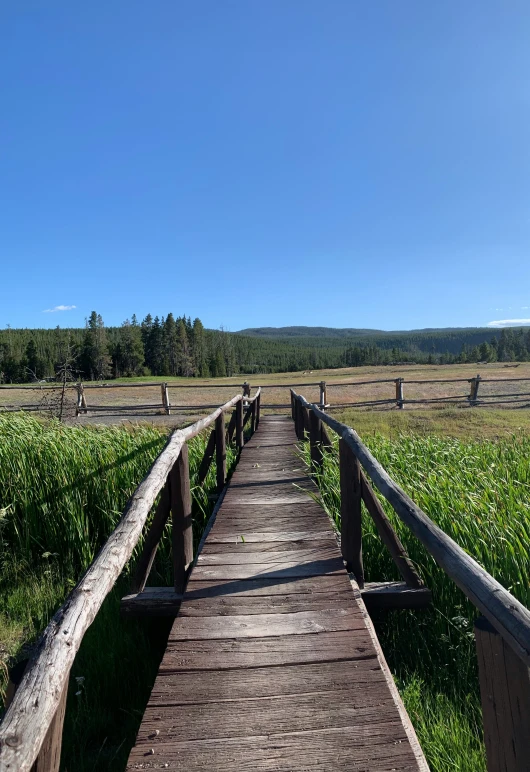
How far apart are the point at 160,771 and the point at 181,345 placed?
89.6 m

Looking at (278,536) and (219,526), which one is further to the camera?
(219,526)

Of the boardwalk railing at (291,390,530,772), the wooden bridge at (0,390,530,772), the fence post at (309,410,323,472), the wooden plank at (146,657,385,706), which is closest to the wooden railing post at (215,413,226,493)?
the wooden bridge at (0,390,530,772)

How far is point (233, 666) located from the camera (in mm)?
2145

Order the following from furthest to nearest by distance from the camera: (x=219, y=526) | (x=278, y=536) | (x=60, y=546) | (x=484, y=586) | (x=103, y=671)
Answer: (x=60, y=546) < (x=219, y=526) < (x=278, y=536) < (x=103, y=671) < (x=484, y=586)

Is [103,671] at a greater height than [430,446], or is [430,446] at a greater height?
[430,446]

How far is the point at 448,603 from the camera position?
3035 millimetres

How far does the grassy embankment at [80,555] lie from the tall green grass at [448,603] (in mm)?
1492

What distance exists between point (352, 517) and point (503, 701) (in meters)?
2.05

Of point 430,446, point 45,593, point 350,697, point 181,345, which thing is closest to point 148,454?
point 45,593

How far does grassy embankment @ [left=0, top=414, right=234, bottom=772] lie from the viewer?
8.12 ft

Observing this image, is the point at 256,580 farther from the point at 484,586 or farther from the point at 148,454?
the point at 148,454

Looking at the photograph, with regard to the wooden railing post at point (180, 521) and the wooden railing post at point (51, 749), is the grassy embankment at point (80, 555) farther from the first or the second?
the wooden railing post at point (51, 749)

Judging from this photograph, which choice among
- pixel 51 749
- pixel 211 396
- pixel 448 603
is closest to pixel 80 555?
pixel 448 603

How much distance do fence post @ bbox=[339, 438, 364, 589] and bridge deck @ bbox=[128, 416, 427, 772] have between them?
105 millimetres
